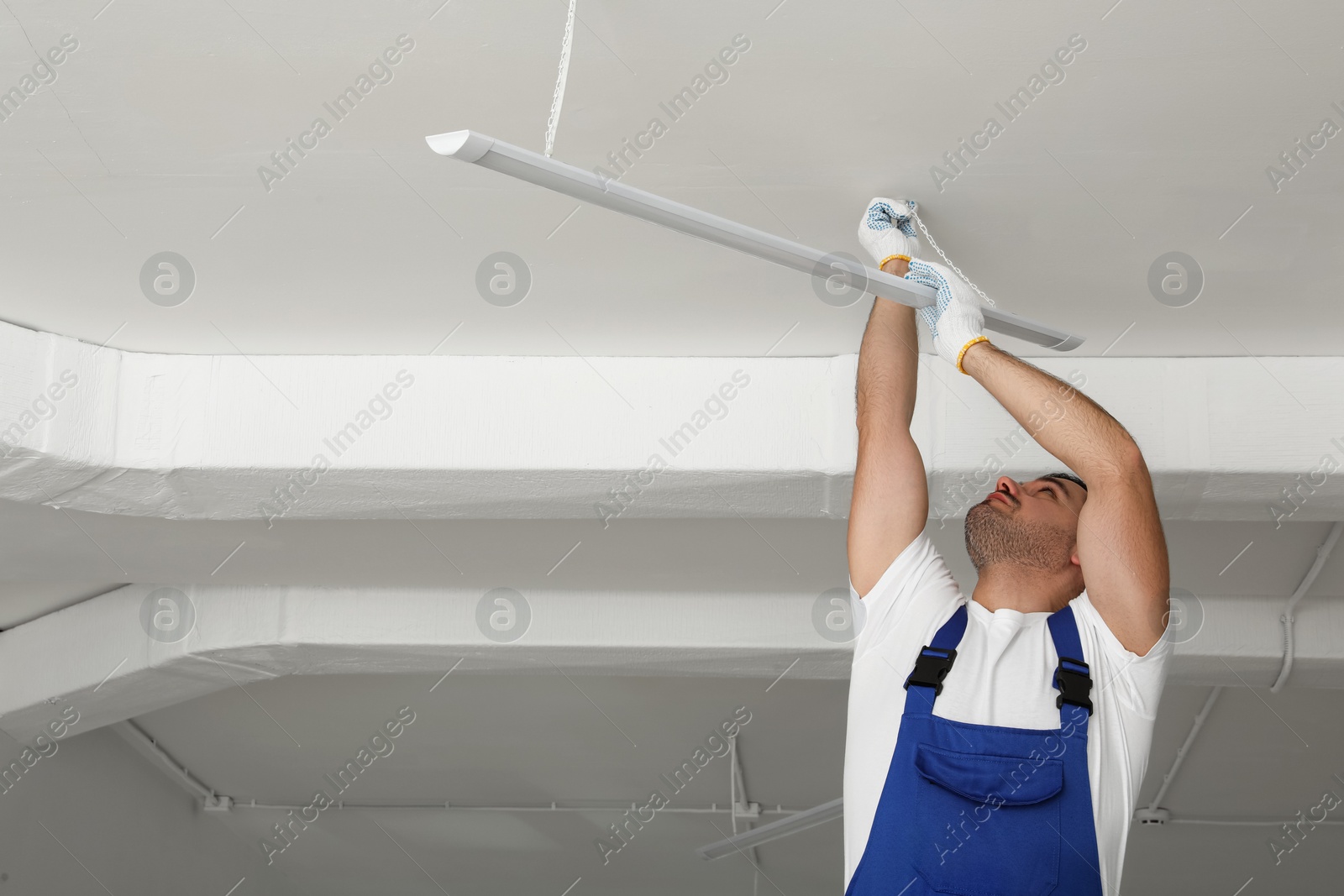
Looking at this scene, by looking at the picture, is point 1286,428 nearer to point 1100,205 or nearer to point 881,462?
point 1100,205

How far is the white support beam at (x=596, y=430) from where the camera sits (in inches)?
138

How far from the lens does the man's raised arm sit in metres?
2.50

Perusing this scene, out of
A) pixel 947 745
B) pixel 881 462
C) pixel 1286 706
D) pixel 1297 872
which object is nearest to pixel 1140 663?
pixel 947 745

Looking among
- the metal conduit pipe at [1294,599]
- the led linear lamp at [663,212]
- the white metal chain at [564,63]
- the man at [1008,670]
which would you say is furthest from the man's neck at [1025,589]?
the metal conduit pipe at [1294,599]

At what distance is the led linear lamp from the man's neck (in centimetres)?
61

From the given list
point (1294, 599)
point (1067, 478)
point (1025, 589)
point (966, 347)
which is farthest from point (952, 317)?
point (1294, 599)

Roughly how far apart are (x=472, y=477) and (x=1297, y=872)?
6863mm

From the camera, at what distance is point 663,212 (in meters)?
2.17

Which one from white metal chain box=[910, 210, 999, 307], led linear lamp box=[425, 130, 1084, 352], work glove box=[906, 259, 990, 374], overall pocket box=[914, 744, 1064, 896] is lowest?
overall pocket box=[914, 744, 1064, 896]

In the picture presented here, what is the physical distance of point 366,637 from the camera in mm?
5102

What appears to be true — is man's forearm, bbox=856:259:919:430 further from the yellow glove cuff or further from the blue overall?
the blue overall

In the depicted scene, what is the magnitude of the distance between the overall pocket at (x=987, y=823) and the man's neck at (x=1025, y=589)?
0.39 m

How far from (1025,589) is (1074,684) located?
0.31 meters

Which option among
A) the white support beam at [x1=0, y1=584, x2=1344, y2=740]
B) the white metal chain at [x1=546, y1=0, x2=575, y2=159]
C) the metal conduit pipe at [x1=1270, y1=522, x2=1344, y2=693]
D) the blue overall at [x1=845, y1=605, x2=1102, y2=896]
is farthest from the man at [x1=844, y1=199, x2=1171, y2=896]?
the white support beam at [x1=0, y1=584, x2=1344, y2=740]
